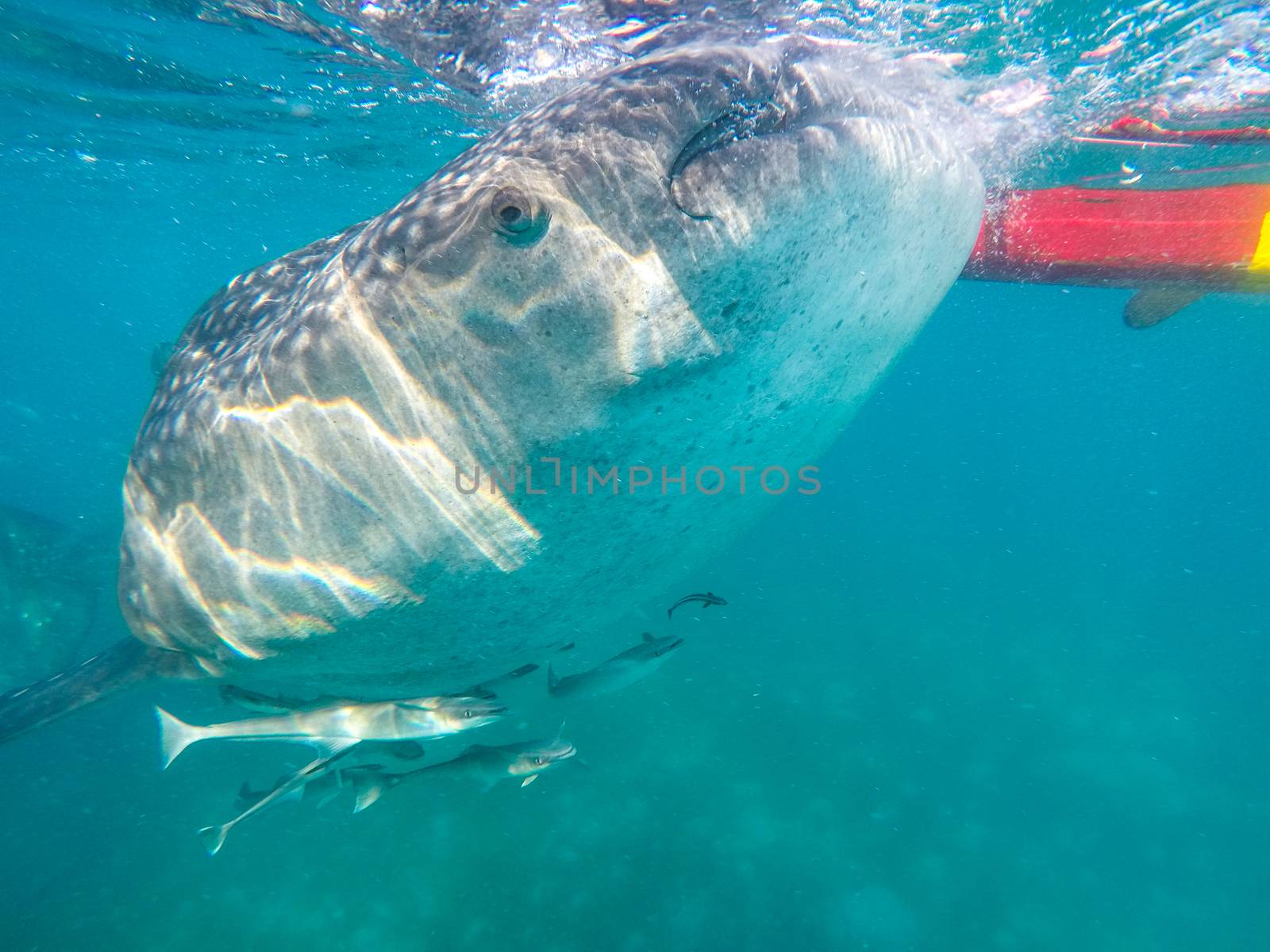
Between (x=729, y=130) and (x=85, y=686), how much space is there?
12.4 feet

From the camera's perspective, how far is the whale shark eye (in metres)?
1.67

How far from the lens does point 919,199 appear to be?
2480mm

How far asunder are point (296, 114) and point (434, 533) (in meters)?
15.1

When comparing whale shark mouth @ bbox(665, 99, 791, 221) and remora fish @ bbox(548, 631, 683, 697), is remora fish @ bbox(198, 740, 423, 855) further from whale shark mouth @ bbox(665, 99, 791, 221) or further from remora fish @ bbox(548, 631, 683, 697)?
whale shark mouth @ bbox(665, 99, 791, 221)

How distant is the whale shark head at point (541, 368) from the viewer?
1.79 m

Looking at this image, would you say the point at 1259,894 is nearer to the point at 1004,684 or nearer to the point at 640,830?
the point at 1004,684

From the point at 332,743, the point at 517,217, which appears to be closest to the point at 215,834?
the point at 332,743

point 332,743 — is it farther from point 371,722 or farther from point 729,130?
point 729,130

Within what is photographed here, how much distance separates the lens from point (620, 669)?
192 inches

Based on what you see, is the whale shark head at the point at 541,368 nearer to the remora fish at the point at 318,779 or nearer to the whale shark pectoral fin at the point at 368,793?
the remora fish at the point at 318,779

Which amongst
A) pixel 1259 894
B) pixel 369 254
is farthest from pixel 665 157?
pixel 1259 894

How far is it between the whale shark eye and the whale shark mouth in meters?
0.37

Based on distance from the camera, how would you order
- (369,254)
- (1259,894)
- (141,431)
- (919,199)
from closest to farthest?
(369,254) < (919,199) < (141,431) < (1259,894)

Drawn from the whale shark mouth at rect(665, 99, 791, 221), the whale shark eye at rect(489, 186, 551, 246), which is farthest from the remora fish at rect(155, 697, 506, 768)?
the whale shark mouth at rect(665, 99, 791, 221)
